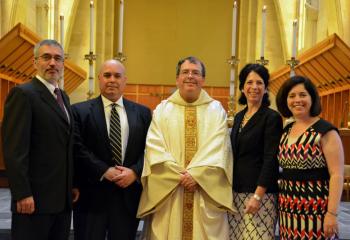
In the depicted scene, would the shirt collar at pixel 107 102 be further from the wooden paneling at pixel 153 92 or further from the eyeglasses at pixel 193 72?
the wooden paneling at pixel 153 92

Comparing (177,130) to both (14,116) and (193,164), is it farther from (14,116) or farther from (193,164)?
(14,116)

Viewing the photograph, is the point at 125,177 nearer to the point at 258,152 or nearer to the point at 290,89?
the point at 258,152

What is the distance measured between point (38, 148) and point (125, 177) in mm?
604

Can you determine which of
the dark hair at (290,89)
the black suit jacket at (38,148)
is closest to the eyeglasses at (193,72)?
the dark hair at (290,89)

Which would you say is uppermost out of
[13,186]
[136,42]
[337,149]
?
[136,42]

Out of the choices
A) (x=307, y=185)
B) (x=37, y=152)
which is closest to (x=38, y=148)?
(x=37, y=152)

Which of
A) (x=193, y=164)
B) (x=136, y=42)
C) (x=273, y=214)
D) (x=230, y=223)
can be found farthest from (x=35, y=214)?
(x=136, y=42)

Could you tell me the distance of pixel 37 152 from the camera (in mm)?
2674

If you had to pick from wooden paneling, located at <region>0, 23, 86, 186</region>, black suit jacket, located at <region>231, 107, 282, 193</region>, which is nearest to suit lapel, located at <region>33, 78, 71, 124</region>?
black suit jacket, located at <region>231, 107, 282, 193</region>

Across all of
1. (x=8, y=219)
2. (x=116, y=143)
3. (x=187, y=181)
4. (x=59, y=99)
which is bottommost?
(x=8, y=219)

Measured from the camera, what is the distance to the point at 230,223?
3049 mm

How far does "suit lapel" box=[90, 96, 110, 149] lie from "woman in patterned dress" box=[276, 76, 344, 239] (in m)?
1.18

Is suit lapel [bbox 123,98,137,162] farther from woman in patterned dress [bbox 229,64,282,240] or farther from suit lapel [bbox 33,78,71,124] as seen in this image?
woman in patterned dress [bbox 229,64,282,240]

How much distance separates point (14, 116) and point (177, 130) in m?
1.09
